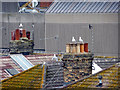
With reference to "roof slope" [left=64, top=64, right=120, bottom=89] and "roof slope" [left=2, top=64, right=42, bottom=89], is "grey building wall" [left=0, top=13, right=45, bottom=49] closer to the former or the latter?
"roof slope" [left=2, top=64, right=42, bottom=89]

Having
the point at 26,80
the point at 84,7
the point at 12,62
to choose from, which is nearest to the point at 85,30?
the point at 84,7

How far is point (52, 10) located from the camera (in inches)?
1077

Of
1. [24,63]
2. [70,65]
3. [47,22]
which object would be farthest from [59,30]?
[70,65]

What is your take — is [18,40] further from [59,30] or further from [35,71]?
[35,71]

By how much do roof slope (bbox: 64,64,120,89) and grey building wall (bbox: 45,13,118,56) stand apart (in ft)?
32.2

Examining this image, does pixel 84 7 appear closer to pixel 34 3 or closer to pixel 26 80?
pixel 34 3

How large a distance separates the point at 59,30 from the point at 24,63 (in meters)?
4.88

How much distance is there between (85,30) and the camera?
25688 millimetres

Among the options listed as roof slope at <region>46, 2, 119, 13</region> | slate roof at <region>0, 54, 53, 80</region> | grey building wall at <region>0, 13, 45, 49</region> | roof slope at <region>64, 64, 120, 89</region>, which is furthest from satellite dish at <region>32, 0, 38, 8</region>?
roof slope at <region>64, 64, 120, 89</region>

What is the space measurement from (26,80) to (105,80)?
13.8 feet

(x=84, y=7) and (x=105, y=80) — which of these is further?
(x=84, y=7)

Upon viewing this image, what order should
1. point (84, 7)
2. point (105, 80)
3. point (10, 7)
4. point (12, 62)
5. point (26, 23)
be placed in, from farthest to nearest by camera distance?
point (10, 7), point (26, 23), point (84, 7), point (12, 62), point (105, 80)

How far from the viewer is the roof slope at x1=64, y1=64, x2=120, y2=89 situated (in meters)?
14.4

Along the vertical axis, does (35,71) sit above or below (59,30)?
below
